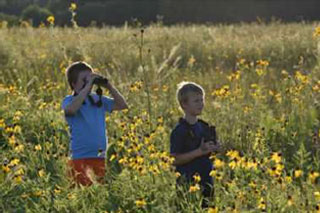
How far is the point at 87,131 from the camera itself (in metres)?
4.18

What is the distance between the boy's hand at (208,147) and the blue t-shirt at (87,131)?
880 mm

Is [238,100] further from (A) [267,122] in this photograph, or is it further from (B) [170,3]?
(B) [170,3]

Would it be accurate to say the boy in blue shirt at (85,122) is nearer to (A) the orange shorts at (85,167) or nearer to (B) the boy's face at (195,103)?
(A) the orange shorts at (85,167)

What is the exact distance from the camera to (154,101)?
6.02 meters

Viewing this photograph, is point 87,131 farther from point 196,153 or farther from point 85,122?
point 196,153

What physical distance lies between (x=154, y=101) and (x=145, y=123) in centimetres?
149

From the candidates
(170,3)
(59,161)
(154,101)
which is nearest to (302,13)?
(170,3)

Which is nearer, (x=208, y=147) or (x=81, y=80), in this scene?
(x=208, y=147)

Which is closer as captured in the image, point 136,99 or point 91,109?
point 91,109

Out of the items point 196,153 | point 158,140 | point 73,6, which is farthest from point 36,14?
point 196,153

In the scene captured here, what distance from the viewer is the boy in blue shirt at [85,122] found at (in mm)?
4102

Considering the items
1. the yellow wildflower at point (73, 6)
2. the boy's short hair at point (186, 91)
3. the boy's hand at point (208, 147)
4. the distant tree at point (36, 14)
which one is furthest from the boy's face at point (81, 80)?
the distant tree at point (36, 14)

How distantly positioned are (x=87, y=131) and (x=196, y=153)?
3.10 ft

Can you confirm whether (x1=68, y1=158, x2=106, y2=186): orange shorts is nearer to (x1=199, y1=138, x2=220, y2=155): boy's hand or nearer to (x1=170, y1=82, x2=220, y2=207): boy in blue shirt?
(x1=170, y1=82, x2=220, y2=207): boy in blue shirt
